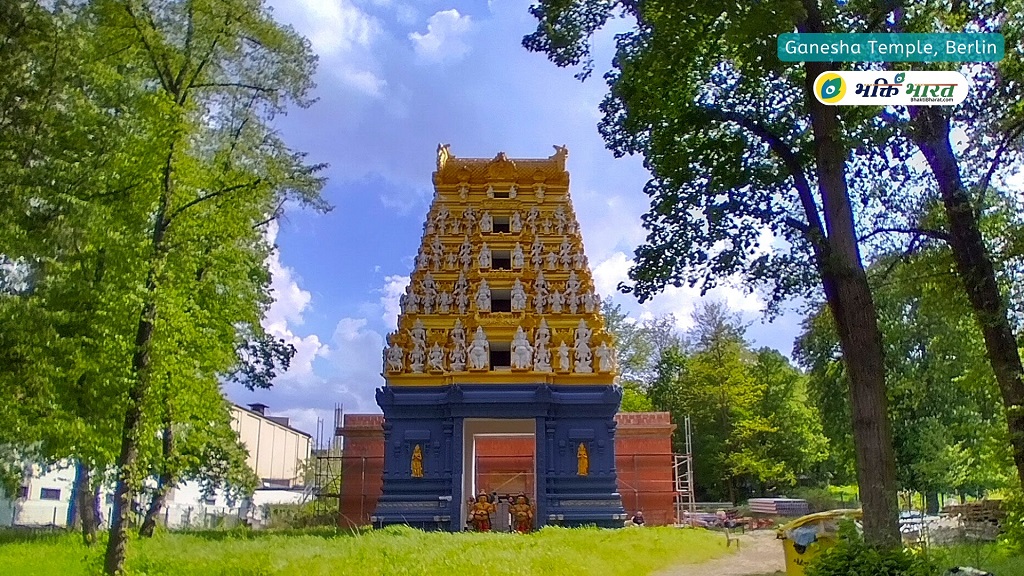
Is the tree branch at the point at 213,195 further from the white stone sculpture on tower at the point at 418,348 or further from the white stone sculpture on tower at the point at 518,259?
the white stone sculpture on tower at the point at 518,259

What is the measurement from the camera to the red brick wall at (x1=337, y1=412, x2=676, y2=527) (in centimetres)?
2414

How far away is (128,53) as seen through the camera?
994 centimetres

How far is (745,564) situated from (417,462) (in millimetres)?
8432

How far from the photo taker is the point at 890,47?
8602 millimetres

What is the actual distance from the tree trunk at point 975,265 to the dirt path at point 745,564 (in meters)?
5.20

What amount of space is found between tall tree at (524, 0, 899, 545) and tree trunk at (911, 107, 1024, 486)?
1008 millimetres

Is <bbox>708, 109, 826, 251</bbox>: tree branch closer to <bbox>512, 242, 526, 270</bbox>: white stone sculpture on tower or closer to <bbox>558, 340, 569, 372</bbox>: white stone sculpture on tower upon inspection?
<bbox>558, 340, 569, 372</bbox>: white stone sculpture on tower

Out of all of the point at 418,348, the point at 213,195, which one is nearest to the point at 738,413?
the point at 418,348

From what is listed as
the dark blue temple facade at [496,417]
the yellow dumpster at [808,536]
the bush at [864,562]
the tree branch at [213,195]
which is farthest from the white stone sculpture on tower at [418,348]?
the bush at [864,562]

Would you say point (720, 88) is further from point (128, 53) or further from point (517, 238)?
point (517, 238)

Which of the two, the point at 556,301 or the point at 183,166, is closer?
the point at 183,166

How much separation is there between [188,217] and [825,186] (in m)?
7.72

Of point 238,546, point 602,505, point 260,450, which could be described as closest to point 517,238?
point 602,505

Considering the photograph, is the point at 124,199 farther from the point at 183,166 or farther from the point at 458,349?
the point at 458,349
